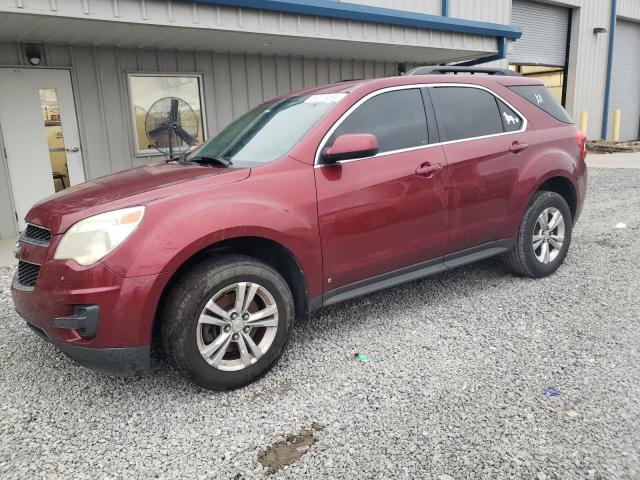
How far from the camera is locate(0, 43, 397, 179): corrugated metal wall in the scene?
24.4 feet

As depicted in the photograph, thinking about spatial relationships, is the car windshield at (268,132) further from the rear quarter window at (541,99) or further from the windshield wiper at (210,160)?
the rear quarter window at (541,99)

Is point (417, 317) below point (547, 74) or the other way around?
below

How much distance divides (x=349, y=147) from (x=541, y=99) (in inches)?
96.8

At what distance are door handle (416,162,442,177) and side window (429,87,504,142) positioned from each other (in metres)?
0.28

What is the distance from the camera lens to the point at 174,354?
8.96 feet

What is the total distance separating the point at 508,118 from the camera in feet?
13.9

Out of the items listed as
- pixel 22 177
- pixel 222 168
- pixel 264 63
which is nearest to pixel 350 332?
pixel 222 168

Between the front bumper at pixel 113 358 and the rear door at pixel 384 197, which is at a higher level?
the rear door at pixel 384 197

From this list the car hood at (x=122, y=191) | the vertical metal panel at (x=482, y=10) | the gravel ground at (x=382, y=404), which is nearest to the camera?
the gravel ground at (x=382, y=404)

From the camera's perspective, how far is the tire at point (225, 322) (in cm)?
271

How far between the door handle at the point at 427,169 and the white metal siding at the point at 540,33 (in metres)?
13.8

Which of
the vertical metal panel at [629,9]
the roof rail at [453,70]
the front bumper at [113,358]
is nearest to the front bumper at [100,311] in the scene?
the front bumper at [113,358]

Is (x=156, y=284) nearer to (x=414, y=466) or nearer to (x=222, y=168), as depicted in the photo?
(x=222, y=168)

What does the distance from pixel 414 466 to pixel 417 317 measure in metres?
1.71
